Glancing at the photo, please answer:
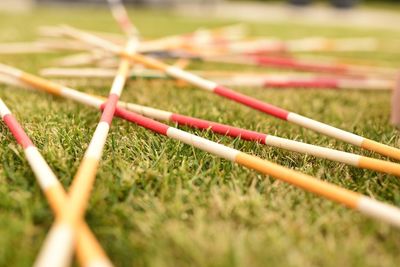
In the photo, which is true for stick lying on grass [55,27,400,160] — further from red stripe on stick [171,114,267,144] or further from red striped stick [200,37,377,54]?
red striped stick [200,37,377,54]

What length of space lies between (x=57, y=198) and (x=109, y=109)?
581mm

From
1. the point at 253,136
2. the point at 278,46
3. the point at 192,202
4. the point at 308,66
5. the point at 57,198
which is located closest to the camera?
the point at 57,198

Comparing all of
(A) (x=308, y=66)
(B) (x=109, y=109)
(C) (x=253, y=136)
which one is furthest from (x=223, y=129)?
(A) (x=308, y=66)

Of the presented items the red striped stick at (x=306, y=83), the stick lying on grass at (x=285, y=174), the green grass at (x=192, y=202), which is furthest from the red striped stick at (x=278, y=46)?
the stick lying on grass at (x=285, y=174)

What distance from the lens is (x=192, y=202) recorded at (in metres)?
1.04

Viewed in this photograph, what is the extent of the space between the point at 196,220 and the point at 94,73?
A: 151cm

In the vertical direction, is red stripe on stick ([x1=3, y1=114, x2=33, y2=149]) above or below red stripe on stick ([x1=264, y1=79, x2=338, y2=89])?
above

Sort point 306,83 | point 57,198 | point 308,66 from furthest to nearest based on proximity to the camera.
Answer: point 308,66 < point 306,83 < point 57,198

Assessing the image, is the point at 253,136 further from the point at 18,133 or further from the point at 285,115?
the point at 18,133

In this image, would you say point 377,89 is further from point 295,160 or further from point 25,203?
point 25,203

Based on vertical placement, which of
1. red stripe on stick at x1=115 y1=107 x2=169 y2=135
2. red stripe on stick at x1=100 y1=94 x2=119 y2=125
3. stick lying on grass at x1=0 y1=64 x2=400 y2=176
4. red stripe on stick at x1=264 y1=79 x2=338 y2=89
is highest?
red stripe on stick at x1=100 y1=94 x2=119 y2=125

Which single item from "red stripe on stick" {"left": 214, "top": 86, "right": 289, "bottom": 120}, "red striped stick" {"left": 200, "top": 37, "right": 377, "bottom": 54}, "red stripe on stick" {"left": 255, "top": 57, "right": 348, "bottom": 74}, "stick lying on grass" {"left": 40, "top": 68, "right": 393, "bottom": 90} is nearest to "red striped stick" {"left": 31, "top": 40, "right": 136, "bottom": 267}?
"red stripe on stick" {"left": 214, "top": 86, "right": 289, "bottom": 120}

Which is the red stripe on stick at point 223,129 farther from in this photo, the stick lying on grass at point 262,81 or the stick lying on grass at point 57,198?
the stick lying on grass at point 262,81

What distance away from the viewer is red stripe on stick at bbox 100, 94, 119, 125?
4.43ft
